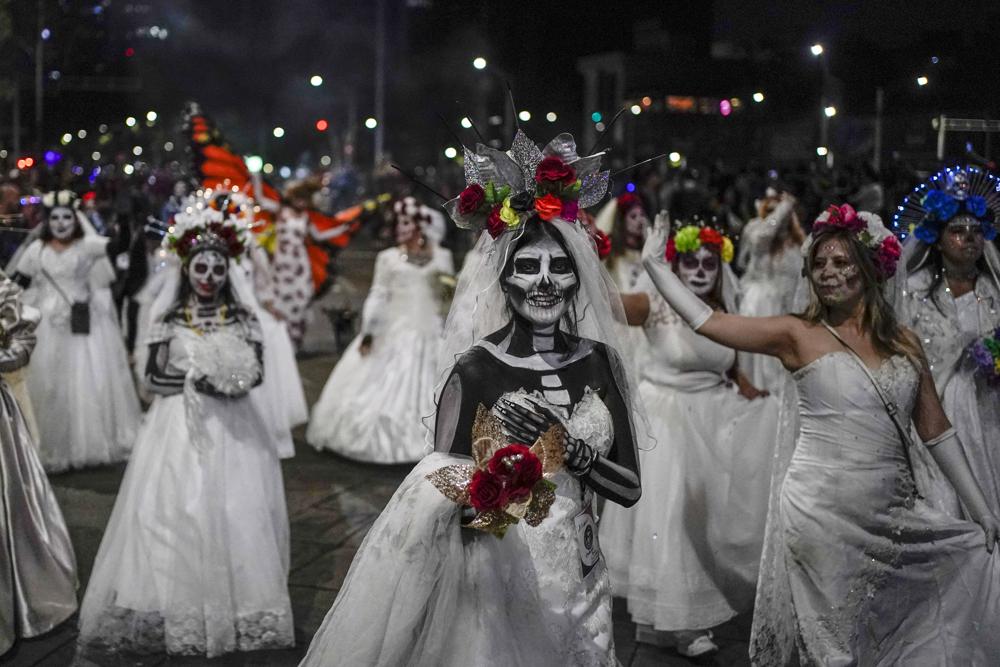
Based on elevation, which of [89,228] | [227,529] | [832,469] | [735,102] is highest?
[735,102]

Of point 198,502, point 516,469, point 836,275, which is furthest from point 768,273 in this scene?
point 516,469

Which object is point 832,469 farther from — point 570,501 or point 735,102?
point 735,102

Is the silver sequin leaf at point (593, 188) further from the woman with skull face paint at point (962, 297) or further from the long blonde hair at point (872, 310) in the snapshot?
the woman with skull face paint at point (962, 297)

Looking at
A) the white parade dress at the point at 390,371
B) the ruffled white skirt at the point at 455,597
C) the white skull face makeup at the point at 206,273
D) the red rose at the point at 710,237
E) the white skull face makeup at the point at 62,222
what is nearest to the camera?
the ruffled white skirt at the point at 455,597

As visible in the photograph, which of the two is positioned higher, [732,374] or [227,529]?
[732,374]

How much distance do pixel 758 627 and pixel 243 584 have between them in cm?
259

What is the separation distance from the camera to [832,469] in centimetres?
457

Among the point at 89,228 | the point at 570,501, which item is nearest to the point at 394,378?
the point at 89,228

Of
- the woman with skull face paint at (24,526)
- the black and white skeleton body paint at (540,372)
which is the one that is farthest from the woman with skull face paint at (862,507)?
the woman with skull face paint at (24,526)

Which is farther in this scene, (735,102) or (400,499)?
(735,102)

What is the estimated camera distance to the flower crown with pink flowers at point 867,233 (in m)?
4.76

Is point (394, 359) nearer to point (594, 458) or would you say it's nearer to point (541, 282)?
point (541, 282)

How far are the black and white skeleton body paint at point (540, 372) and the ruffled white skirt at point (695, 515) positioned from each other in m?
1.91

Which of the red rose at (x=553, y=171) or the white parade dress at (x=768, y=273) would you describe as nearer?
the red rose at (x=553, y=171)
